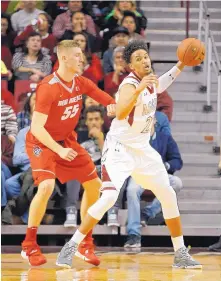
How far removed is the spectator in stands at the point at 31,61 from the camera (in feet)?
38.6

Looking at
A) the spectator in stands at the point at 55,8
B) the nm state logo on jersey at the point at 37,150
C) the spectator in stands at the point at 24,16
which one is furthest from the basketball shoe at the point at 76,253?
the spectator in stands at the point at 55,8

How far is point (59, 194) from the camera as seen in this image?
32.7 ft

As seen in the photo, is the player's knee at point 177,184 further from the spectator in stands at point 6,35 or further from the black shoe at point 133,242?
the spectator in stands at point 6,35

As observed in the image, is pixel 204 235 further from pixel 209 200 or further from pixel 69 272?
pixel 69 272

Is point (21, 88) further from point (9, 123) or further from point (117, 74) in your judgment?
point (117, 74)

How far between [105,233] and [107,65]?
2.92 metres

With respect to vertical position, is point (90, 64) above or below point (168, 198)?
above

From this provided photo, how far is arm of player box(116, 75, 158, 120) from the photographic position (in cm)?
713

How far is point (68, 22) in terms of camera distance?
42.1 ft

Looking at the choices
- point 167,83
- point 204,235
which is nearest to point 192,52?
point 167,83

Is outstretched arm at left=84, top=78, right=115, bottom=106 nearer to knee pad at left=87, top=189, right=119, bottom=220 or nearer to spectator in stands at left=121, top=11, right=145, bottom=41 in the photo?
knee pad at left=87, top=189, right=119, bottom=220

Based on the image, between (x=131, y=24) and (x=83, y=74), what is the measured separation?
1.24 metres

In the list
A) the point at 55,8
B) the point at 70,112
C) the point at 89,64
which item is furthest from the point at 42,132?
the point at 55,8

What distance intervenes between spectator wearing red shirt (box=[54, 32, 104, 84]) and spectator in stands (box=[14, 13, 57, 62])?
0.48 metres
